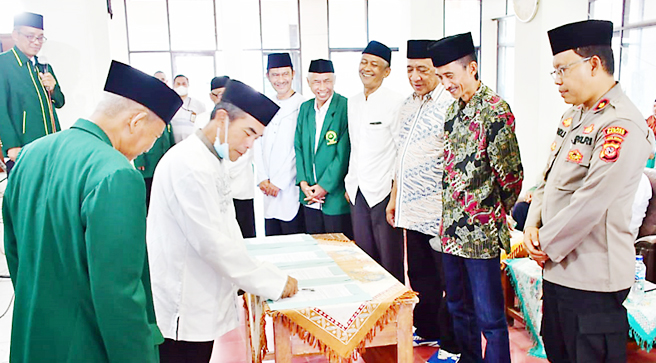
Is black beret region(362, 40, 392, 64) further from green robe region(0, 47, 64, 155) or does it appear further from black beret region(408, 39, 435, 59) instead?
green robe region(0, 47, 64, 155)

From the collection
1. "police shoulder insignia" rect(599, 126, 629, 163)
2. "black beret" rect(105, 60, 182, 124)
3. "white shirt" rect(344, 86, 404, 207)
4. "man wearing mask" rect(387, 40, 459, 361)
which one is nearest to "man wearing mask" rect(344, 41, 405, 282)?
"white shirt" rect(344, 86, 404, 207)

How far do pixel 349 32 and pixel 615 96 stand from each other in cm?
1094

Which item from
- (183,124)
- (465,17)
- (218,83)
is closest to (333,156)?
(218,83)

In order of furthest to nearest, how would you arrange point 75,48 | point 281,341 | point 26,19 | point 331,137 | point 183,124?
point 183,124 → point 75,48 → point 26,19 → point 331,137 → point 281,341

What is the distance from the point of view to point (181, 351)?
6.15 ft

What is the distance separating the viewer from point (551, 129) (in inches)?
212

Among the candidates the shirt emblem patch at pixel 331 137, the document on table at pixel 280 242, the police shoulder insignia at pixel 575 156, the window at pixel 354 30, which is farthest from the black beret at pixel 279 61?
the window at pixel 354 30

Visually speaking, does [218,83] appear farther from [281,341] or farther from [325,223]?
[281,341]

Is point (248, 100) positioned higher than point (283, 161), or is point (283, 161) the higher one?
point (248, 100)

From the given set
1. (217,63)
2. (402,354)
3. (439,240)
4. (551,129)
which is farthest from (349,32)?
(402,354)

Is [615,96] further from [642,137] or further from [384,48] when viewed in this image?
[384,48]

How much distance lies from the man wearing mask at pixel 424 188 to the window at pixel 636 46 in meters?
5.52

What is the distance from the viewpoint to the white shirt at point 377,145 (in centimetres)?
317

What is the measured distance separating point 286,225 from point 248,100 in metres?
2.06
